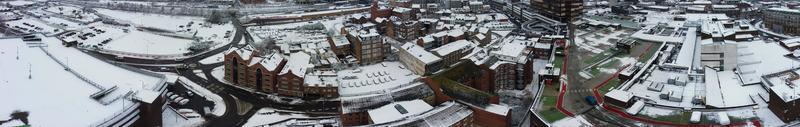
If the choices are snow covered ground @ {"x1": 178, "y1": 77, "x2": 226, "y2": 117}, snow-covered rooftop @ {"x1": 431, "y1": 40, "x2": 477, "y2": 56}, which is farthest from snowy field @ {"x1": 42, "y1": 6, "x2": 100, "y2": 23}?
snow-covered rooftop @ {"x1": 431, "y1": 40, "x2": 477, "y2": 56}

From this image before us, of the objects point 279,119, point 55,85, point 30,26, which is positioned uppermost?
point 30,26

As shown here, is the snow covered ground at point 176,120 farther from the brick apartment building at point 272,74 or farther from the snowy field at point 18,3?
Answer: the snowy field at point 18,3

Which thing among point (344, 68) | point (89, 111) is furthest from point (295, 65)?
point (89, 111)

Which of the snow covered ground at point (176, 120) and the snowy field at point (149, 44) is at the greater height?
the snowy field at point (149, 44)

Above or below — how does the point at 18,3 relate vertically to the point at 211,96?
above

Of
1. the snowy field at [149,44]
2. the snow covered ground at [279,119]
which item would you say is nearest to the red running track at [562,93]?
the snow covered ground at [279,119]

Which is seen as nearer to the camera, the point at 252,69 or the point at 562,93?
the point at 562,93

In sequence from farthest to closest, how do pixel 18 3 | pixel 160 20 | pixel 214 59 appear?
pixel 18 3, pixel 160 20, pixel 214 59

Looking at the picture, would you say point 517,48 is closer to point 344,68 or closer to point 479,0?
point 344,68

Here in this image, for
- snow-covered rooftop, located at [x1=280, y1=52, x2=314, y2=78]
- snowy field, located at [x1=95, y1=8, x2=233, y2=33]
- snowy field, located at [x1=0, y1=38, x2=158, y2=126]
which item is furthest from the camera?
snowy field, located at [x1=95, y1=8, x2=233, y2=33]

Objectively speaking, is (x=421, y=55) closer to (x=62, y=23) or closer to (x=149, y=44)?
(x=149, y=44)

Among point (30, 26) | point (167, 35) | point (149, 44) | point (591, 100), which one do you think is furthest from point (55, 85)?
point (30, 26)

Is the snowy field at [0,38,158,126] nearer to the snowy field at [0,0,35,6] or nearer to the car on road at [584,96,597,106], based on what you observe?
the car on road at [584,96,597,106]
